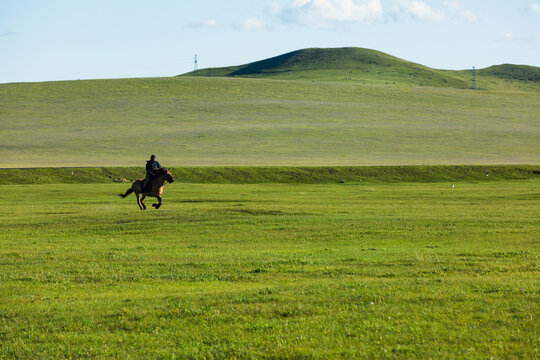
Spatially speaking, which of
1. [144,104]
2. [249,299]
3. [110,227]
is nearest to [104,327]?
[249,299]

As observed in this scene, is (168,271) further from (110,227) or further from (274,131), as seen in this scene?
(274,131)

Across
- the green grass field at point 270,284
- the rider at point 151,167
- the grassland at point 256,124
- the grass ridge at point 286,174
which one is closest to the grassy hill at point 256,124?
the grassland at point 256,124

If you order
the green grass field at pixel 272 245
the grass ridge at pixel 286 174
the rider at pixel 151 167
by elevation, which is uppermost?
the rider at pixel 151 167

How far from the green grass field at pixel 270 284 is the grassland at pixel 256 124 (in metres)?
34.7

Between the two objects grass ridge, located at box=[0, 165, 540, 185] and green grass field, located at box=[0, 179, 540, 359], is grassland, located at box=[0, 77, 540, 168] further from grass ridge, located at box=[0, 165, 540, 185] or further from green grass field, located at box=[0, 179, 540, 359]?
green grass field, located at box=[0, 179, 540, 359]

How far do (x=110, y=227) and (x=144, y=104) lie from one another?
71.7m

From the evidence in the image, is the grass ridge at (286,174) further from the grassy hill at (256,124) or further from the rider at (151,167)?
the rider at (151,167)

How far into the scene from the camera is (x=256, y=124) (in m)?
85.2

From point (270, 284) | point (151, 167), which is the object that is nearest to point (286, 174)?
point (151, 167)

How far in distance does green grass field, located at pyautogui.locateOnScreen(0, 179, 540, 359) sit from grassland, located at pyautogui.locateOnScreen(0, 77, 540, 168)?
1367 inches

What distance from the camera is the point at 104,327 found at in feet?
33.0

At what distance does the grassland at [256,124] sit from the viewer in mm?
67812

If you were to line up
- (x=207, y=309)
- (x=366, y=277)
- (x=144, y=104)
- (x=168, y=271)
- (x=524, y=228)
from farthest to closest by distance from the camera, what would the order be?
(x=144, y=104)
(x=524, y=228)
(x=168, y=271)
(x=366, y=277)
(x=207, y=309)

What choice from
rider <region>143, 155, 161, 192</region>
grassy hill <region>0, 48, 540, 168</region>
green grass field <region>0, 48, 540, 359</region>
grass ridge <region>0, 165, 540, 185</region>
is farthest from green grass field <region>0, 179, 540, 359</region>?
grassy hill <region>0, 48, 540, 168</region>
